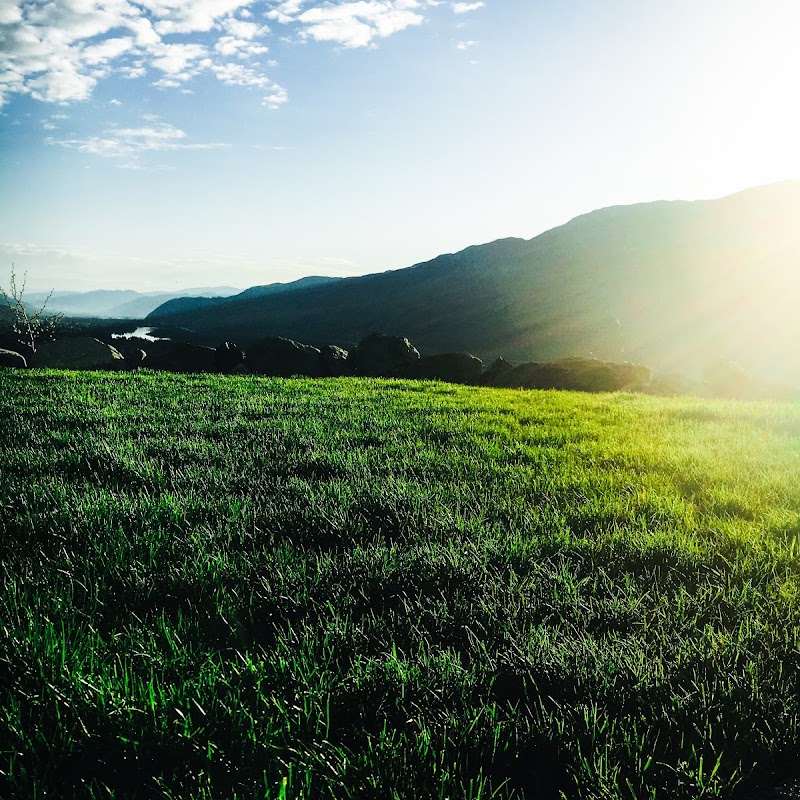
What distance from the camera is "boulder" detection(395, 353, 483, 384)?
83.5 ft

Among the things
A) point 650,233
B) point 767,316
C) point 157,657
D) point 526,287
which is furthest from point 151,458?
point 650,233

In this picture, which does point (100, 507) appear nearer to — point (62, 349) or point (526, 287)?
point (62, 349)

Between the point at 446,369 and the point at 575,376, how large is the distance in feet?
21.8

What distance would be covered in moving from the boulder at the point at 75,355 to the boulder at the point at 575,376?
52.4ft

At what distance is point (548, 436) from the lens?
7.08 m

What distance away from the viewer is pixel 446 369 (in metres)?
25.9

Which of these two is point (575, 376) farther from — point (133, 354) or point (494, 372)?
point (133, 354)

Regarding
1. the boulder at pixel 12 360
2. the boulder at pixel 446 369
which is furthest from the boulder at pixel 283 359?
the boulder at pixel 12 360

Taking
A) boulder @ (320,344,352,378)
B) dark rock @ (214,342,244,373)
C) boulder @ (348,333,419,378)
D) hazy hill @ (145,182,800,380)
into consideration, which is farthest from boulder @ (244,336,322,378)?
hazy hill @ (145,182,800,380)

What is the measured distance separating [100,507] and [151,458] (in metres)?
1.69

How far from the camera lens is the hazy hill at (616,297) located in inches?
3410

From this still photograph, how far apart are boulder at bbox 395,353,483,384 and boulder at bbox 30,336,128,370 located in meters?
12.6

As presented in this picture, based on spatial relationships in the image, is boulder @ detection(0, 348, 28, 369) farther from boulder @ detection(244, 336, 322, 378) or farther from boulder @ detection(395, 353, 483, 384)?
boulder @ detection(395, 353, 483, 384)

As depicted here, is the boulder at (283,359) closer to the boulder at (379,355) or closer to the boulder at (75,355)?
the boulder at (379,355)
